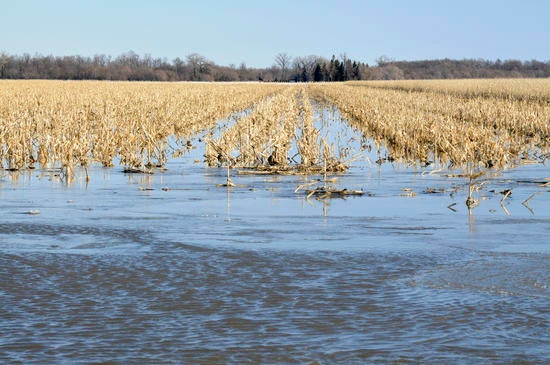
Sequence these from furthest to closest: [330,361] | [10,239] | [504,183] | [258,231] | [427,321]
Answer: [504,183]
[258,231]
[10,239]
[427,321]
[330,361]

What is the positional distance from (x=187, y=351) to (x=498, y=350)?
149 cm

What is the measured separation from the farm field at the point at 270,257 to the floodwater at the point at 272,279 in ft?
0.06

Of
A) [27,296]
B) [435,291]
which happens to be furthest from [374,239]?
[27,296]

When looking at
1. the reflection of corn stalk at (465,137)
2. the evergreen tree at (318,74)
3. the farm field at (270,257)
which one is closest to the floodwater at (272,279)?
the farm field at (270,257)

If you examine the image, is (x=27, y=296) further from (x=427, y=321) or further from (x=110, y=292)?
(x=427, y=321)

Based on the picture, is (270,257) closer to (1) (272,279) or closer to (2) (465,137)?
(1) (272,279)

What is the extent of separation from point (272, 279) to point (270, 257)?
79 cm

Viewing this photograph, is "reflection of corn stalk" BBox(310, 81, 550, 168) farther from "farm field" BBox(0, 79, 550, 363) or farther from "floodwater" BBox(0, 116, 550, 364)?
"floodwater" BBox(0, 116, 550, 364)

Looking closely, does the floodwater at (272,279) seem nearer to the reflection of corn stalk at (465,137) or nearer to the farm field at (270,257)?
the farm field at (270,257)

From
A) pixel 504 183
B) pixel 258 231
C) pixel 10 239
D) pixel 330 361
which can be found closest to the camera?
pixel 330 361

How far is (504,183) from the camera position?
12438mm

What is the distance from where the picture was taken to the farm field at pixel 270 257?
455 cm

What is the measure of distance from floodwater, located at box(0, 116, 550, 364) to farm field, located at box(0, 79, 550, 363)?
0.06 feet

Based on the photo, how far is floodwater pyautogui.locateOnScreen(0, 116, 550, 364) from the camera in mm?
4449
